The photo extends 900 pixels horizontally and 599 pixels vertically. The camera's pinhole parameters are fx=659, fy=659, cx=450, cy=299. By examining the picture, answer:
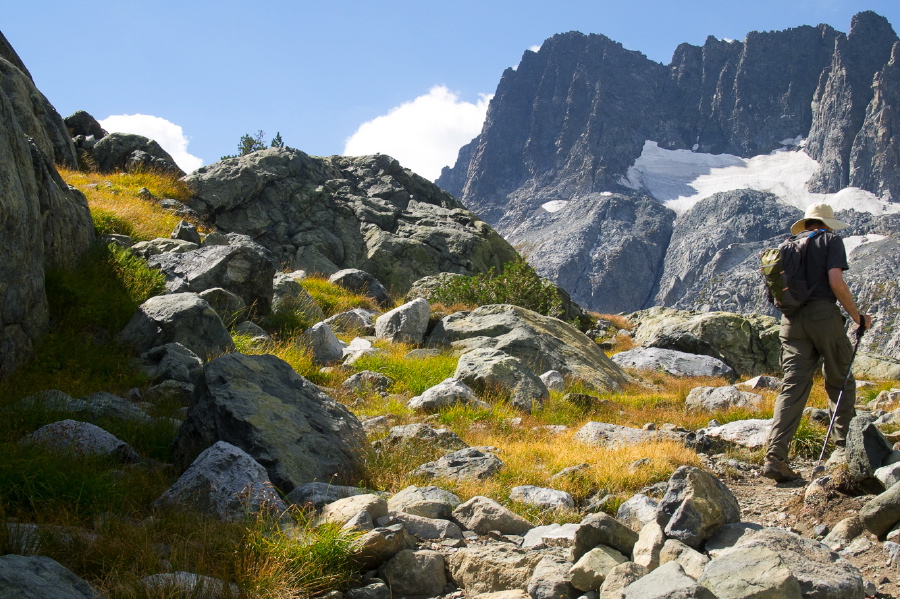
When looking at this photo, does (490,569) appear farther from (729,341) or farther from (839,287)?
(729,341)

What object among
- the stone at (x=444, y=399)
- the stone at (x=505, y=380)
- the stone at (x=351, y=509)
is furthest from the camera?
the stone at (x=505, y=380)

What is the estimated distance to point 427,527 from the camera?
195 inches

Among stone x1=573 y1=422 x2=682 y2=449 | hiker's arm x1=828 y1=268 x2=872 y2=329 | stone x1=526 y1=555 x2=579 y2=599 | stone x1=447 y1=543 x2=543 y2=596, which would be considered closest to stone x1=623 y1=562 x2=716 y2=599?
stone x1=526 y1=555 x2=579 y2=599

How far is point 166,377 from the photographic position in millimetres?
8688

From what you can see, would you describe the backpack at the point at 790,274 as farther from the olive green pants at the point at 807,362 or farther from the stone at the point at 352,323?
the stone at the point at 352,323

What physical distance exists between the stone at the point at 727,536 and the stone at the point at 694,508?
0.13ft

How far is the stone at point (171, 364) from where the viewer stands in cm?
Answer: 867

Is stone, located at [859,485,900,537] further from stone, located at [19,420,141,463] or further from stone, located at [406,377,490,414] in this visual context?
stone, located at [19,420,141,463]

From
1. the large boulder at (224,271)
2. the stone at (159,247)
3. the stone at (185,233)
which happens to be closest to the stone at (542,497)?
the large boulder at (224,271)

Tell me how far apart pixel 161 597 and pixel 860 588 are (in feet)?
12.2

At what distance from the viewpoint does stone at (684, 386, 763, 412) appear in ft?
36.4

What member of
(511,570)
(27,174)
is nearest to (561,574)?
(511,570)

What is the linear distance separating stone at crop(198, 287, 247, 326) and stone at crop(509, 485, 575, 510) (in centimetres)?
736

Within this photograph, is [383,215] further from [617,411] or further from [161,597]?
[161,597]
